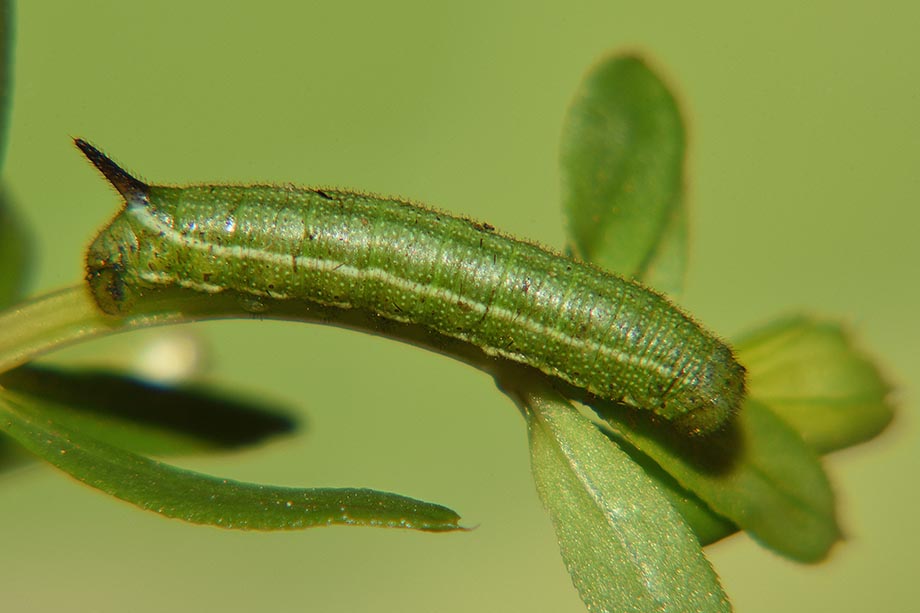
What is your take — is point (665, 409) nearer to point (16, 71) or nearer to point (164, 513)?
point (164, 513)

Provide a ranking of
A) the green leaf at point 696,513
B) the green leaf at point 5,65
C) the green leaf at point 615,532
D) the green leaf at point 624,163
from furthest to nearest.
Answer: the green leaf at point 624,163 → the green leaf at point 5,65 → the green leaf at point 696,513 → the green leaf at point 615,532

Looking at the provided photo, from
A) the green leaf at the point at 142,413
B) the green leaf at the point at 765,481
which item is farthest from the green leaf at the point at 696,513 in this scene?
the green leaf at the point at 142,413

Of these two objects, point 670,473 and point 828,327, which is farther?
point 828,327

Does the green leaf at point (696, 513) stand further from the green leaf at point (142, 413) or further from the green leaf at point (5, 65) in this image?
the green leaf at point (5, 65)

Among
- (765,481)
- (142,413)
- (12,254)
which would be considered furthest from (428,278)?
(12,254)

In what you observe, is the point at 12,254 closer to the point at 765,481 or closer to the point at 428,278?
the point at 428,278

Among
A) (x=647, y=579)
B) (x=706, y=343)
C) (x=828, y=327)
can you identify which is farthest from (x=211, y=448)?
(x=828, y=327)
